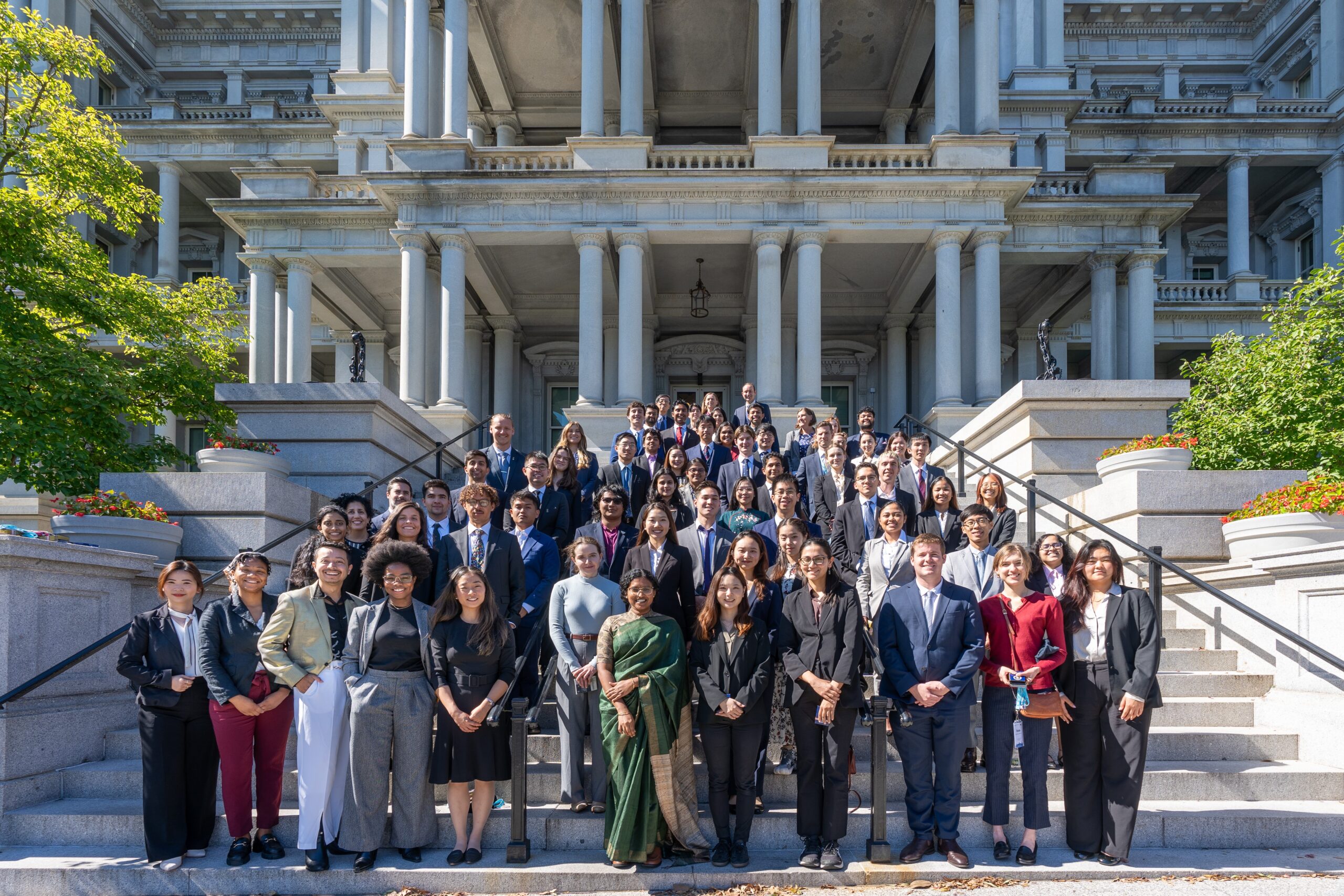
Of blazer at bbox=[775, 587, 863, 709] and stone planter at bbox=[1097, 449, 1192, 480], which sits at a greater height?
stone planter at bbox=[1097, 449, 1192, 480]

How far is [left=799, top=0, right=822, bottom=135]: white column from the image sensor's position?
68.7 feet

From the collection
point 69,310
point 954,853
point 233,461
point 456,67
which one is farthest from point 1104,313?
point 69,310

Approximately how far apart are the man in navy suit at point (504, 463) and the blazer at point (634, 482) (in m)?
0.89

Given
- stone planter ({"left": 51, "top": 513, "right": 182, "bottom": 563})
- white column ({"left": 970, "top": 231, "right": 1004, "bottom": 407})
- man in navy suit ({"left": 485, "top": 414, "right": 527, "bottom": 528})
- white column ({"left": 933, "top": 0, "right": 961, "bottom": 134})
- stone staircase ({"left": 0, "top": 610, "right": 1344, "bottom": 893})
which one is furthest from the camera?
white column ({"left": 933, "top": 0, "right": 961, "bottom": 134})

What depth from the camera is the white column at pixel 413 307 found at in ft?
67.9

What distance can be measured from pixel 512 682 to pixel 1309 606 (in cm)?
654

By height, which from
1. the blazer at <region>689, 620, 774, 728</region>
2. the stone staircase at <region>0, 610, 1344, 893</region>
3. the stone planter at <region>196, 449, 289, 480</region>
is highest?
the stone planter at <region>196, 449, 289, 480</region>

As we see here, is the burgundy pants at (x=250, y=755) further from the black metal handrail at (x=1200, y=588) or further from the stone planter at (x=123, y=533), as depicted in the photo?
the black metal handrail at (x=1200, y=588)

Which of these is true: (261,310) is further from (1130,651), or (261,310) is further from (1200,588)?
(1130,651)

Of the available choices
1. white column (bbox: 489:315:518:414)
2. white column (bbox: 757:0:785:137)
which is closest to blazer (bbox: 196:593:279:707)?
white column (bbox: 757:0:785:137)

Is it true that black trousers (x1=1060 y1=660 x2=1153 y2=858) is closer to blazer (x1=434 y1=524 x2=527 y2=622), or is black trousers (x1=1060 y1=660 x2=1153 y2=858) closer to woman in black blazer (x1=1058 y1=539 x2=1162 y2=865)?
woman in black blazer (x1=1058 y1=539 x2=1162 y2=865)

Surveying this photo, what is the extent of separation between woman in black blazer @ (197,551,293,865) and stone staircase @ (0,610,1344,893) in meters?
0.27

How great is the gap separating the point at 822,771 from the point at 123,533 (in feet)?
23.2

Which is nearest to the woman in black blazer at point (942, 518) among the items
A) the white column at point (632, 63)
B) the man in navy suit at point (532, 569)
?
the man in navy suit at point (532, 569)
